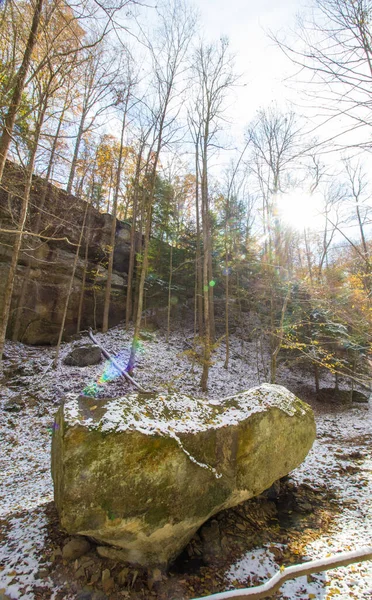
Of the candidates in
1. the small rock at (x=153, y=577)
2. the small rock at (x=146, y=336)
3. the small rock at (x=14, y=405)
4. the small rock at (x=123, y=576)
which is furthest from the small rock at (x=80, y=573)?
the small rock at (x=146, y=336)

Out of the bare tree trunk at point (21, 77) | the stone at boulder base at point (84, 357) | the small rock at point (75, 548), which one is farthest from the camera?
the stone at boulder base at point (84, 357)

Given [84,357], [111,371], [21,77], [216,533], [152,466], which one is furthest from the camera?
[84,357]

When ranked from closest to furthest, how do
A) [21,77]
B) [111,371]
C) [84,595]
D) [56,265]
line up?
[84,595], [21,77], [111,371], [56,265]

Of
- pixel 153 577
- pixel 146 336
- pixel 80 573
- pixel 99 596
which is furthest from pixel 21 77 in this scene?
pixel 146 336

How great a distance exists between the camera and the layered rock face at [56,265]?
12.4m

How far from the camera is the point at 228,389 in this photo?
430 inches

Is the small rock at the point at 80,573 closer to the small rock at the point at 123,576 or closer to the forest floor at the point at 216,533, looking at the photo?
the forest floor at the point at 216,533

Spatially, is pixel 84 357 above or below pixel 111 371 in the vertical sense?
above

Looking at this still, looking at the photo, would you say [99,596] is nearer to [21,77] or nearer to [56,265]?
[21,77]

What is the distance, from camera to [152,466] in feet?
9.59

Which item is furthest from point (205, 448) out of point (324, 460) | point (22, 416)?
point (22, 416)

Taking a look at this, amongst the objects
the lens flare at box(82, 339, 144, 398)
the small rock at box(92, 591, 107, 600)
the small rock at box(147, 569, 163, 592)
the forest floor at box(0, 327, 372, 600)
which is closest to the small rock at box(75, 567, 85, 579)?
the forest floor at box(0, 327, 372, 600)

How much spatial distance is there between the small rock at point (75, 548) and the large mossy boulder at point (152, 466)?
0.47 ft

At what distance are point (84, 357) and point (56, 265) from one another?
21.9 feet
